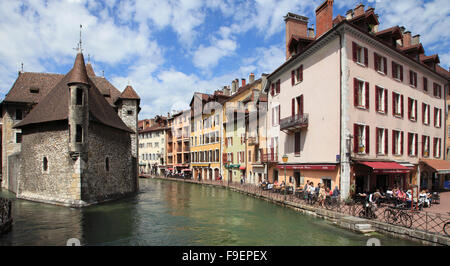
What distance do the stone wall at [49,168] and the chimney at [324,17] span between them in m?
20.5

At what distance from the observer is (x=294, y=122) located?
72.2ft

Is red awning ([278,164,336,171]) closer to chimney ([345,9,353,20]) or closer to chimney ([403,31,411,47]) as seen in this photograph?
chimney ([345,9,353,20])

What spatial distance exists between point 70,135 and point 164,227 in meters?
10.7

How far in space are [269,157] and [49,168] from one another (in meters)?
18.6

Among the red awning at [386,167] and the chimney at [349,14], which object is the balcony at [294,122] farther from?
the chimney at [349,14]

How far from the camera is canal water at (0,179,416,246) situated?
11.2 m

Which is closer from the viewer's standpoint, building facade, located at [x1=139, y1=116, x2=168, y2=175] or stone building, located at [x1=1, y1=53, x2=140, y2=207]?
stone building, located at [x1=1, y1=53, x2=140, y2=207]

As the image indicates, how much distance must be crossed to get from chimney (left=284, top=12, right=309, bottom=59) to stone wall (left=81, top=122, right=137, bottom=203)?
A: 1698 cm

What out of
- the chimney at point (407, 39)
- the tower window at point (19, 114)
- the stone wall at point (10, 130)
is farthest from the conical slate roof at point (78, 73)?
the chimney at point (407, 39)

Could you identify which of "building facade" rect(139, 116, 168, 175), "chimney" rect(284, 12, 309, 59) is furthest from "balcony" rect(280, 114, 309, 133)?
"building facade" rect(139, 116, 168, 175)

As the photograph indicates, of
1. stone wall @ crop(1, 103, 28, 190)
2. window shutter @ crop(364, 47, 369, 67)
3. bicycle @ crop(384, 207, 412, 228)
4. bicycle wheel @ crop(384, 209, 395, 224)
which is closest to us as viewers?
bicycle @ crop(384, 207, 412, 228)

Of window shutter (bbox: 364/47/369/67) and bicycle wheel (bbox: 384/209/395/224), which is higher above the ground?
window shutter (bbox: 364/47/369/67)

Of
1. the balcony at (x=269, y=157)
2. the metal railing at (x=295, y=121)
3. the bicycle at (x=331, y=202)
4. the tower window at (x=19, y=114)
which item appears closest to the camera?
the bicycle at (x=331, y=202)

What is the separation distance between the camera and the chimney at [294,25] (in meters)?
26.0
